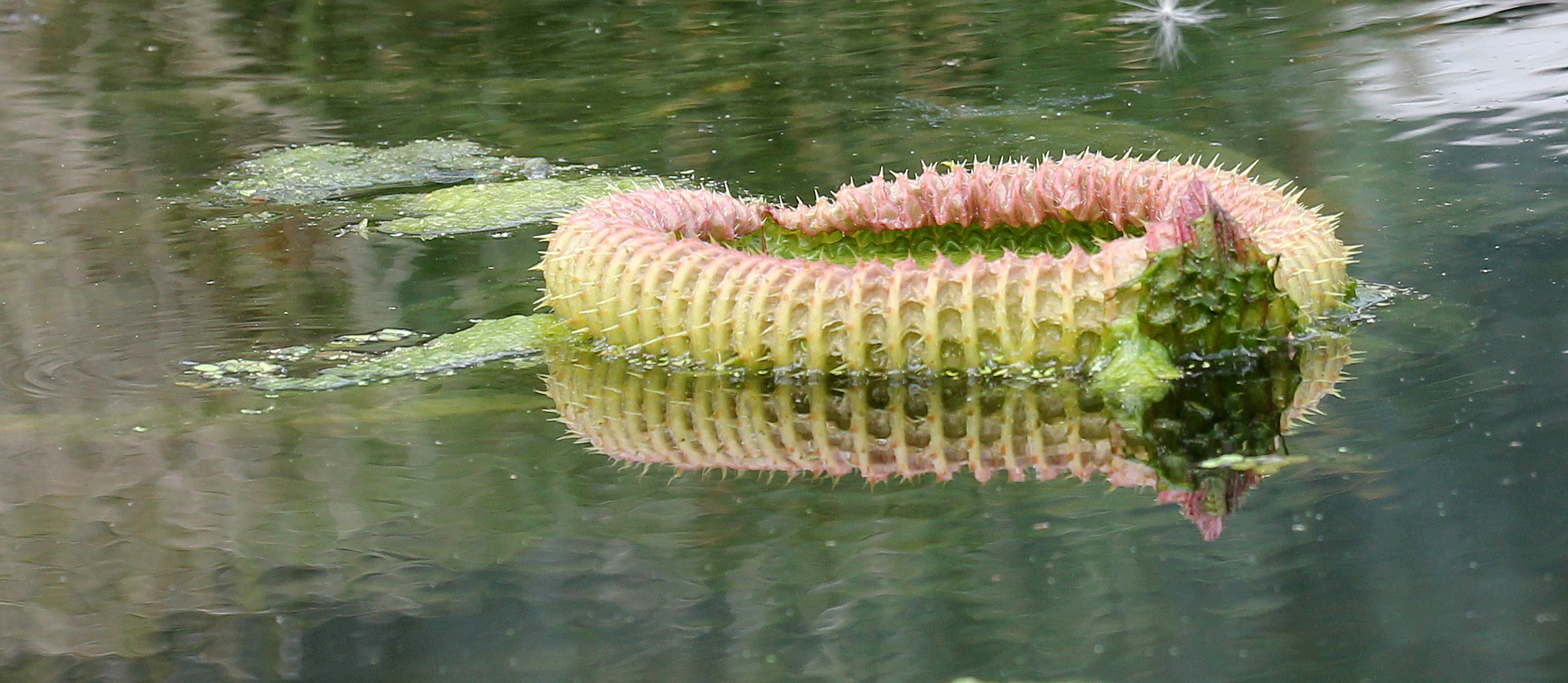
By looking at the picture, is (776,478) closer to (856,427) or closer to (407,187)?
(856,427)

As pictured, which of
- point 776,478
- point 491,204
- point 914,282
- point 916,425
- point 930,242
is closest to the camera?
point 776,478

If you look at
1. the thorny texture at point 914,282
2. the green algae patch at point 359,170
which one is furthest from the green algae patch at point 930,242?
the green algae patch at point 359,170

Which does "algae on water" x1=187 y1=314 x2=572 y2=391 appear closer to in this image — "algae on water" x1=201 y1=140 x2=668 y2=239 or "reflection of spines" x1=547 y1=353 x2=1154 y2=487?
"reflection of spines" x1=547 y1=353 x2=1154 y2=487

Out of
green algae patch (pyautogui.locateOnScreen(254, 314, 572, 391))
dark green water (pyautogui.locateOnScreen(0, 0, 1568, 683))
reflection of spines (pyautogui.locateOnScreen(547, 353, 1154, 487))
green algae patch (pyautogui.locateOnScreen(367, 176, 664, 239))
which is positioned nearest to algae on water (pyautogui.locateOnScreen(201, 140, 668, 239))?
green algae patch (pyautogui.locateOnScreen(367, 176, 664, 239))

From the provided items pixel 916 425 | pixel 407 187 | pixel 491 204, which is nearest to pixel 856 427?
→ pixel 916 425

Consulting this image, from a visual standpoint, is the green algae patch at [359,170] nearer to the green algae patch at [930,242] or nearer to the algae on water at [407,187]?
the algae on water at [407,187]

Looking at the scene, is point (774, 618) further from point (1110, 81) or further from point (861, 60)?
point (861, 60)
